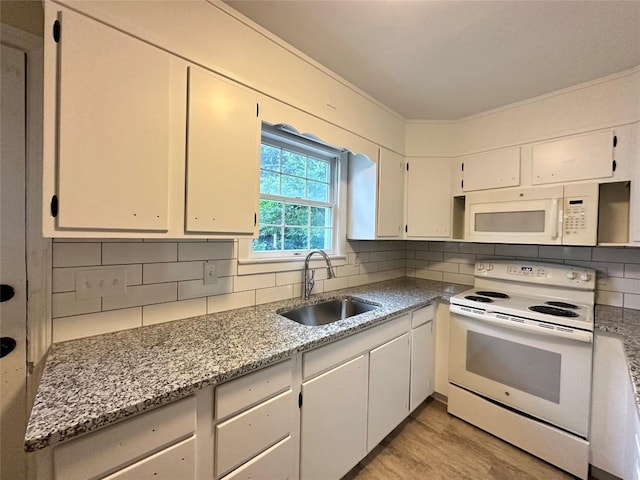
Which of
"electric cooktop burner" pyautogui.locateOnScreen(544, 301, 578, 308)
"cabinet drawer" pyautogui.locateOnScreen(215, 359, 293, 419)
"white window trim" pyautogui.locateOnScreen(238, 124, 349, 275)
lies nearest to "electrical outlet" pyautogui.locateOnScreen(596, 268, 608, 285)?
"electric cooktop burner" pyautogui.locateOnScreen(544, 301, 578, 308)

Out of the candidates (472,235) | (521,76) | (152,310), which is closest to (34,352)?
(152,310)

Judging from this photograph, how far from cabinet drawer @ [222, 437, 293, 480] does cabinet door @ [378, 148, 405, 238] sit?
1605 mm

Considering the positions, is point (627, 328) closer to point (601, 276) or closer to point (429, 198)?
point (601, 276)

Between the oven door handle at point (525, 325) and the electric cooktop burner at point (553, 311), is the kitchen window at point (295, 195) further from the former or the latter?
the electric cooktop burner at point (553, 311)

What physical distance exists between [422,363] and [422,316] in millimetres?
377

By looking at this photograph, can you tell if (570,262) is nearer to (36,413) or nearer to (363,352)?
(363,352)

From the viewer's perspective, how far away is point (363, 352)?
1554mm

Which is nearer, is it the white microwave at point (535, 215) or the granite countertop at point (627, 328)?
the granite countertop at point (627, 328)

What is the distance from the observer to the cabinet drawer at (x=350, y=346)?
1.27 meters

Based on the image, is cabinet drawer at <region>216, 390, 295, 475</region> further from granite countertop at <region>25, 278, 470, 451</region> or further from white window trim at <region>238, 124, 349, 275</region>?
white window trim at <region>238, 124, 349, 275</region>

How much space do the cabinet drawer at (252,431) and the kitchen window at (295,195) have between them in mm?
902

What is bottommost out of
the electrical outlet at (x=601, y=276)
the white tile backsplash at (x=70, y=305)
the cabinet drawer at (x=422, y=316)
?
the cabinet drawer at (x=422, y=316)

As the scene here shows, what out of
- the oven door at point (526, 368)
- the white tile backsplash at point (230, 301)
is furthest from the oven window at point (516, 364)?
the white tile backsplash at point (230, 301)

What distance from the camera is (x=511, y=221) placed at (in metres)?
2.09
